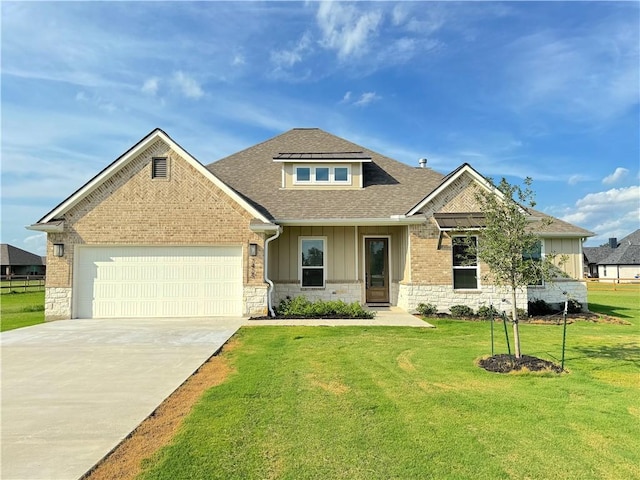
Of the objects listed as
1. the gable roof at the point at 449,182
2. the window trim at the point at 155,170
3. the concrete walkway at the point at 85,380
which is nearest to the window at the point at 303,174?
the gable roof at the point at 449,182

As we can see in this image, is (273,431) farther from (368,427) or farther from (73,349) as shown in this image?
(73,349)

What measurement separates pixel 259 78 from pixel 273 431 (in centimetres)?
1280

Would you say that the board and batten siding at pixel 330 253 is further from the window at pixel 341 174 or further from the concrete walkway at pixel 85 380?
the concrete walkway at pixel 85 380

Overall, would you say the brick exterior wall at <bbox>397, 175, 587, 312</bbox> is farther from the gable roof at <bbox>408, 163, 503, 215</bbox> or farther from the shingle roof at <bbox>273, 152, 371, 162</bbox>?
the shingle roof at <bbox>273, 152, 371, 162</bbox>

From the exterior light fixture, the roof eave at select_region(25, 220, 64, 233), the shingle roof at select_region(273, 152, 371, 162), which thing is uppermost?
the shingle roof at select_region(273, 152, 371, 162)

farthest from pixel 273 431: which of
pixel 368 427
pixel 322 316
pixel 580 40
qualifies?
pixel 580 40

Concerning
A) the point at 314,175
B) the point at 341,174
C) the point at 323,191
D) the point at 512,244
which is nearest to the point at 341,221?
the point at 323,191

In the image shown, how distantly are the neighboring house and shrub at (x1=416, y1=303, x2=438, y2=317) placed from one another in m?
54.7

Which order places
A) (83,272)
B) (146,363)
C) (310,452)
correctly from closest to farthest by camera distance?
(310,452), (146,363), (83,272)

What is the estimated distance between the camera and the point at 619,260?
5438 cm

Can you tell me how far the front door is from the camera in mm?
15109

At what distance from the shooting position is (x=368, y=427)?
13.9 feet

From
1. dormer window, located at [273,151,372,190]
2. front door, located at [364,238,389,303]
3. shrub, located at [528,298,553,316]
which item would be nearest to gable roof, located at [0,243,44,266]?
dormer window, located at [273,151,372,190]

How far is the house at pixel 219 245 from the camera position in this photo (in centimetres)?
1260
